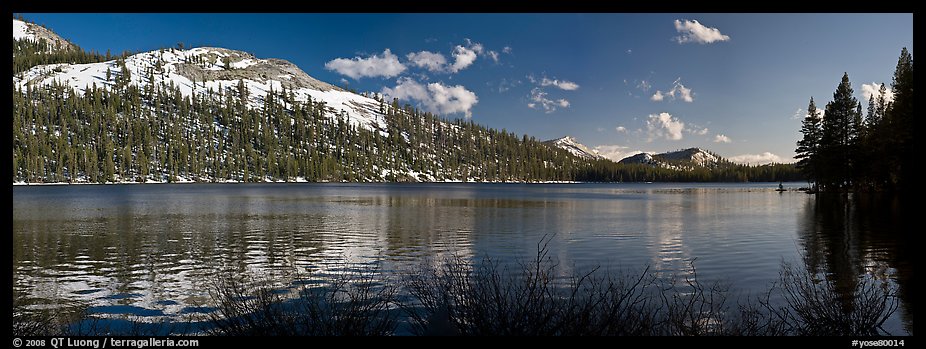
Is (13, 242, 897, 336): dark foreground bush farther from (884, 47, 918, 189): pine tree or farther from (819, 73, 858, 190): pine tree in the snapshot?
(819, 73, 858, 190): pine tree

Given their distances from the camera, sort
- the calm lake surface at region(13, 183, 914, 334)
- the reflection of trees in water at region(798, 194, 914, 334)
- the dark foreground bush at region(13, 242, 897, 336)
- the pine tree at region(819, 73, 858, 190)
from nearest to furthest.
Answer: the dark foreground bush at region(13, 242, 897, 336), the reflection of trees in water at region(798, 194, 914, 334), the calm lake surface at region(13, 183, 914, 334), the pine tree at region(819, 73, 858, 190)

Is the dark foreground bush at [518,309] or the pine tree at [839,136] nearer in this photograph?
the dark foreground bush at [518,309]

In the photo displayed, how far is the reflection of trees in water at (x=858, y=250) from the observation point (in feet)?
61.0

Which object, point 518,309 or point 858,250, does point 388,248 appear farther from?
point 858,250

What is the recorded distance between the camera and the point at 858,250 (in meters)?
26.6

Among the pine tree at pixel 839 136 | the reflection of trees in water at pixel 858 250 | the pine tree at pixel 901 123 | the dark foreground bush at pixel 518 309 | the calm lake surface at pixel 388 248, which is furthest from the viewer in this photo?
the pine tree at pixel 839 136

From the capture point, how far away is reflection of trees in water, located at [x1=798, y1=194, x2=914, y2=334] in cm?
1858

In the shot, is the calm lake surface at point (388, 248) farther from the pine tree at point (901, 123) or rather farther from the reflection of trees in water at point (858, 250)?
the pine tree at point (901, 123)

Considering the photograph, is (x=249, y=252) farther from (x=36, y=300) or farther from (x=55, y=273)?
(x=36, y=300)

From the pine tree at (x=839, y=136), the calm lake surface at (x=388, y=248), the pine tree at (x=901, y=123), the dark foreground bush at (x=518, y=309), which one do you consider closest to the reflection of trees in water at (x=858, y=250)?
the calm lake surface at (x=388, y=248)

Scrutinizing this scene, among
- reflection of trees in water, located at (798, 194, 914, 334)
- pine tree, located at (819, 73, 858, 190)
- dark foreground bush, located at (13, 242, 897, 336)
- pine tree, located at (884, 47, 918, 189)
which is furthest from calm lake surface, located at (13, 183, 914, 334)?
pine tree, located at (819, 73, 858, 190)

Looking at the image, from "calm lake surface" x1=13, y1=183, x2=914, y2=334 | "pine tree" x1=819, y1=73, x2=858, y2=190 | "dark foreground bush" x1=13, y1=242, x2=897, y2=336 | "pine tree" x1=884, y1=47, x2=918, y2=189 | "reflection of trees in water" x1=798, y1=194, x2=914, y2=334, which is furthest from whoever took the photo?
"pine tree" x1=819, y1=73, x2=858, y2=190
